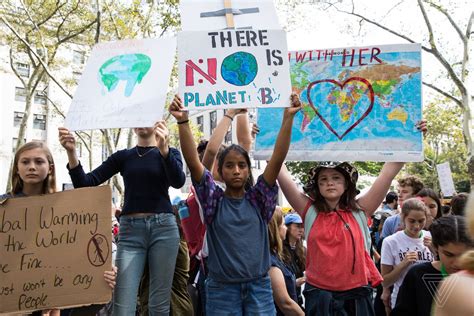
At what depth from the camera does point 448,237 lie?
2520 millimetres

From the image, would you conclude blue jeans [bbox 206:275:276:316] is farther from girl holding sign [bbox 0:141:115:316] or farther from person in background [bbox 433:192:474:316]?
person in background [bbox 433:192:474:316]

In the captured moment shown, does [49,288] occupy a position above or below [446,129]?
below

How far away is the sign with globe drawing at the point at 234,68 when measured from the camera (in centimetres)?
306

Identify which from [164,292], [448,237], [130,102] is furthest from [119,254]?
[448,237]

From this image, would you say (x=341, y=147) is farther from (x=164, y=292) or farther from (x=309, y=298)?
(x=164, y=292)

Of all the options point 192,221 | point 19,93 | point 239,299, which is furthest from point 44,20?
point 19,93

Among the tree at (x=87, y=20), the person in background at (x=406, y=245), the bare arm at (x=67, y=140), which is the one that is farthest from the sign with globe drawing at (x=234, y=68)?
the tree at (x=87, y=20)

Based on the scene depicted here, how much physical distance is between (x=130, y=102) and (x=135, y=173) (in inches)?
23.0

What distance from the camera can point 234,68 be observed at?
311cm

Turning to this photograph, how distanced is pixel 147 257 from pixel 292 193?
111cm

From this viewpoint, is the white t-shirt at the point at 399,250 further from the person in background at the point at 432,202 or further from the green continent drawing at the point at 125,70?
the green continent drawing at the point at 125,70

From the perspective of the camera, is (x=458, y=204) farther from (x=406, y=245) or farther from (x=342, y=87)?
(x=342, y=87)

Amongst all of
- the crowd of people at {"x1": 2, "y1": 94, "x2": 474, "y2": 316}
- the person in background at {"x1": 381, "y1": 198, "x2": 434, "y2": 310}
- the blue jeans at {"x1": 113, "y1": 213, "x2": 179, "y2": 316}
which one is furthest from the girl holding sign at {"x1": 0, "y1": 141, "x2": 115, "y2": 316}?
the person in background at {"x1": 381, "y1": 198, "x2": 434, "y2": 310}

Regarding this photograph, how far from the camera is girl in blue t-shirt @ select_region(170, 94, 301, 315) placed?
9.04 feet
